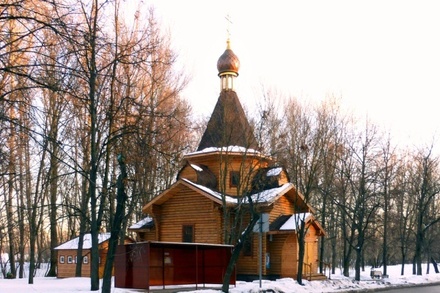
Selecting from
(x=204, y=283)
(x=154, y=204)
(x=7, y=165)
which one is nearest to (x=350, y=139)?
(x=154, y=204)

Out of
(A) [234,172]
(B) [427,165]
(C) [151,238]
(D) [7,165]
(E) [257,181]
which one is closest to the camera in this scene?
(D) [7,165]

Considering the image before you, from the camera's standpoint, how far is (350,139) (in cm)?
3281

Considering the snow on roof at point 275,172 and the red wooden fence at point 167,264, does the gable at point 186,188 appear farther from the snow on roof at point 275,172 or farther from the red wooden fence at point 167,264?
the red wooden fence at point 167,264

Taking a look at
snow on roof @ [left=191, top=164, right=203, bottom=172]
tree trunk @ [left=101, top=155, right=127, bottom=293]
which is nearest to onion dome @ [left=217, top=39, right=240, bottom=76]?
snow on roof @ [left=191, top=164, right=203, bottom=172]

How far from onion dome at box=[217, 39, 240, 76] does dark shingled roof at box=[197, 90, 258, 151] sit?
1.98 m

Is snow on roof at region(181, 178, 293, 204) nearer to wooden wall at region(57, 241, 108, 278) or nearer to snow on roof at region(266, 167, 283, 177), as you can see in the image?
snow on roof at region(266, 167, 283, 177)

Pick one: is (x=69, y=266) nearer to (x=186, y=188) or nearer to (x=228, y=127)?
(x=186, y=188)

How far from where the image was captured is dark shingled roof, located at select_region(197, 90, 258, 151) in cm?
2555

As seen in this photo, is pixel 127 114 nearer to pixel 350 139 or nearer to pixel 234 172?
pixel 234 172

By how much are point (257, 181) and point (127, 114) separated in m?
11.1

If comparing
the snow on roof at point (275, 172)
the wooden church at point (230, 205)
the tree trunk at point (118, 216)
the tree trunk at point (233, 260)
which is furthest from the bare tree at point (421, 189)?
the tree trunk at point (118, 216)

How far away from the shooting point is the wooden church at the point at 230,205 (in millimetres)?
26250

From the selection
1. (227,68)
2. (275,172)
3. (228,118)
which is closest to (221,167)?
(228,118)

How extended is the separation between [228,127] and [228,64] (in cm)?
722
